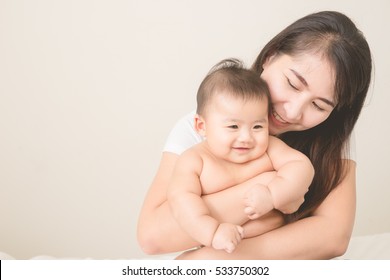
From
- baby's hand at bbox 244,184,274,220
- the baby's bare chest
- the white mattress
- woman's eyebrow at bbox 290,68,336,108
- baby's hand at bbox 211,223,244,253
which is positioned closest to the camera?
baby's hand at bbox 211,223,244,253

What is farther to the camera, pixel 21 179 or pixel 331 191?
pixel 21 179

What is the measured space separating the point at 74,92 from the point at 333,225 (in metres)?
1.78

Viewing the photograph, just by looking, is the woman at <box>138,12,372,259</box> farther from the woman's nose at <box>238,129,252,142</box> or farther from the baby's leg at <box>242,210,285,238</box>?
the woman's nose at <box>238,129,252,142</box>

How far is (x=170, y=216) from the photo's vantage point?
1.35 m

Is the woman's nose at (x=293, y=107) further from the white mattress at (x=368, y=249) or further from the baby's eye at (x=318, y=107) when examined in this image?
the white mattress at (x=368, y=249)

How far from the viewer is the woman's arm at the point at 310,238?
52.2 inches

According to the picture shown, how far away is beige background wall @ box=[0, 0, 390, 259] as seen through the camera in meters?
2.72

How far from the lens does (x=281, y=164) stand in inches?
51.7

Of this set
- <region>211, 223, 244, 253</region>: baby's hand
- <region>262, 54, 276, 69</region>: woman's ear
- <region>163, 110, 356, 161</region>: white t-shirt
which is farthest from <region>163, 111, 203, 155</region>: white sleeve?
<region>211, 223, 244, 253</region>: baby's hand

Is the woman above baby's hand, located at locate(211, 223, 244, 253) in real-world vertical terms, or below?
above

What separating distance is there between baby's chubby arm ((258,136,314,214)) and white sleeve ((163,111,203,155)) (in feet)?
0.96

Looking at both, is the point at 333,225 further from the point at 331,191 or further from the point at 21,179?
the point at 21,179

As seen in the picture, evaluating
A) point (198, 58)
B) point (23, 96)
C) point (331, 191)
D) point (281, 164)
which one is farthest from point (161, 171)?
point (23, 96)

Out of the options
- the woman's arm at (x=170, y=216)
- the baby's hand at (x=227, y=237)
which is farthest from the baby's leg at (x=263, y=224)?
the baby's hand at (x=227, y=237)
